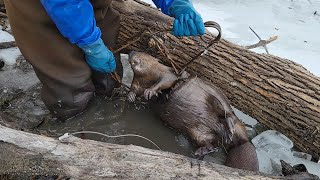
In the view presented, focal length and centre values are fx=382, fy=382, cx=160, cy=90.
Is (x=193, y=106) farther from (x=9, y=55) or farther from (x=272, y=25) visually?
(x=272, y=25)

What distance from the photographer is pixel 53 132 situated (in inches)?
128

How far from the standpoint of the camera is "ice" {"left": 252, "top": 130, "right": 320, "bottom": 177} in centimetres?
307

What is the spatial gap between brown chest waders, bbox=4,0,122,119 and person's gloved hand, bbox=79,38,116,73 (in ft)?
0.38

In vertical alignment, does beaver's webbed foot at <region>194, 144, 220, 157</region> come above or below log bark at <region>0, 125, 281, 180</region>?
below

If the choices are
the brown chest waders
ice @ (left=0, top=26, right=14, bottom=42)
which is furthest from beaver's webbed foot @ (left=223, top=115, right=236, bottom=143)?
ice @ (left=0, top=26, right=14, bottom=42)

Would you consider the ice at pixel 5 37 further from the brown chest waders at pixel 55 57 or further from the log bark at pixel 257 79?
the log bark at pixel 257 79

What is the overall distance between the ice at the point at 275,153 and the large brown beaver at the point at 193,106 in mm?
220

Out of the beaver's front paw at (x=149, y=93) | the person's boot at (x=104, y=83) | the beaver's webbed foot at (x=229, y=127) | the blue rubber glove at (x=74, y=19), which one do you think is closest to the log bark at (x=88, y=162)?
the beaver's webbed foot at (x=229, y=127)

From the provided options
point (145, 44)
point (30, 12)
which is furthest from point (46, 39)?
point (145, 44)

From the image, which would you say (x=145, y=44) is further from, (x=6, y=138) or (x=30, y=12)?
(x=6, y=138)

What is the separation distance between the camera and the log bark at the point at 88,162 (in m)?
2.19

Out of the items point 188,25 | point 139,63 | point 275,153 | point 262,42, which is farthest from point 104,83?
point 262,42

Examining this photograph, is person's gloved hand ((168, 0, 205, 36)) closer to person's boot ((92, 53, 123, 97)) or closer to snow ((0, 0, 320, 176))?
person's boot ((92, 53, 123, 97))

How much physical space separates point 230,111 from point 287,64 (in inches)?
29.8
